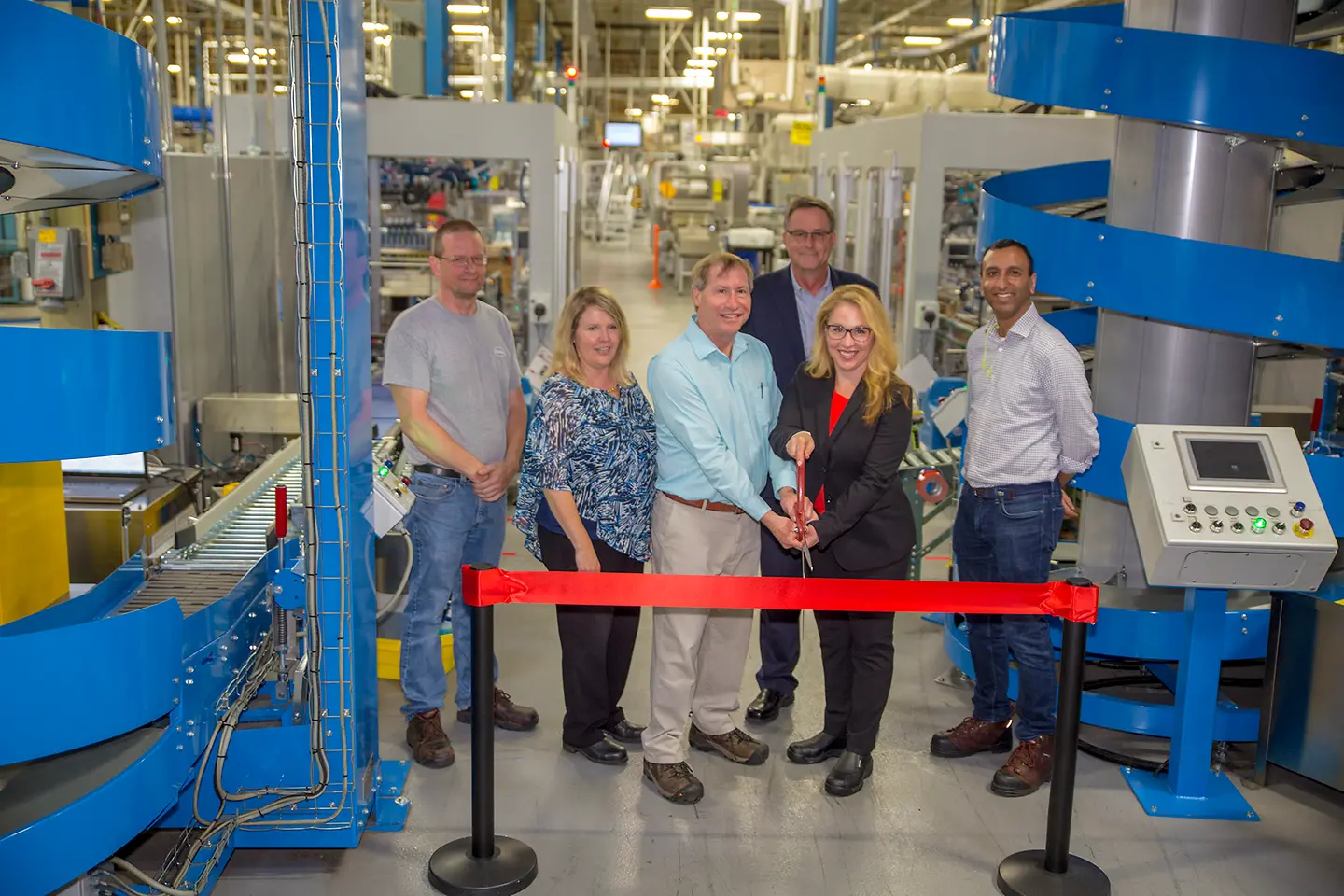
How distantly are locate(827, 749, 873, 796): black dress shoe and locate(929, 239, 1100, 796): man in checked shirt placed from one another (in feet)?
1.36

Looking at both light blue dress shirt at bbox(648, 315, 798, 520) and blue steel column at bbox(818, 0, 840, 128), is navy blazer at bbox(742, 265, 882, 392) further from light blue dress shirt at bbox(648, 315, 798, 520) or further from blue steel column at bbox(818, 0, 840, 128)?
blue steel column at bbox(818, 0, 840, 128)

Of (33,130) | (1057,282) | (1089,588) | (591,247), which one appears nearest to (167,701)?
(33,130)

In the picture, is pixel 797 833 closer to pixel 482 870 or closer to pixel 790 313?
pixel 482 870

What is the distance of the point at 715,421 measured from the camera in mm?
3516

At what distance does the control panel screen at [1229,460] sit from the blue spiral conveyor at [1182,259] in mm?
333

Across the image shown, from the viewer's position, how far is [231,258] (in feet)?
23.3

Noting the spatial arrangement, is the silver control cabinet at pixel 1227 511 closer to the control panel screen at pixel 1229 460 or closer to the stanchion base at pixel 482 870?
the control panel screen at pixel 1229 460

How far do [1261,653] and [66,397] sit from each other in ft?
11.8

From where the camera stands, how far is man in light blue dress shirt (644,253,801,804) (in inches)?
136

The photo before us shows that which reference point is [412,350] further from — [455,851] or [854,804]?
[854,804]

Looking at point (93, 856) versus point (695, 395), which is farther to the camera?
point (695, 395)

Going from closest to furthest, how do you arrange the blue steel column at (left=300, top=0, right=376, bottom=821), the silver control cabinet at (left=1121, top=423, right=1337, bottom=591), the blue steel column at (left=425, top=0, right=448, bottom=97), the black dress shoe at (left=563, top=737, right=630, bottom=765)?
the blue steel column at (left=300, top=0, right=376, bottom=821), the silver control cabinet at (left=1121, top=423, right=1337, bottom=591), the black dress shoe at (left=563, top=737, right=630, bottom=765), the blue steel column at (left=425, top=0, right=448, bottom=97)

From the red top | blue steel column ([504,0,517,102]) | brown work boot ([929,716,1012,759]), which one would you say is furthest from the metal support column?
blue steel column ([504,0,517,102])

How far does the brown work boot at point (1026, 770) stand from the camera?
12.4 feet
